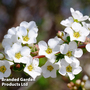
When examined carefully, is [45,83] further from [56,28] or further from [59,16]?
[59,16]

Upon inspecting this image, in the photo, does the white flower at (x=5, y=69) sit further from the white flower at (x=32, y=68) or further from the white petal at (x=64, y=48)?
the white petal at (x=64, y=48)

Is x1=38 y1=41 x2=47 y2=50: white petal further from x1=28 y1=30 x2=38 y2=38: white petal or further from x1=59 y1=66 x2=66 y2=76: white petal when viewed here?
x1=59 y1=66 x2=66 y2=76: white petal

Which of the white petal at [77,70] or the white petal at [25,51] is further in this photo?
the white petal at [77,70]

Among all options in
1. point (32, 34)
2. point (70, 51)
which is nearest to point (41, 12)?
point (32, 34)

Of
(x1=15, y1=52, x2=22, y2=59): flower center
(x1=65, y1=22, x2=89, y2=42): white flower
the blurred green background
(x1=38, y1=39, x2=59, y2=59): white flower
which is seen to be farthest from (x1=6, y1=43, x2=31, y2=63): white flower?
the blurred green background

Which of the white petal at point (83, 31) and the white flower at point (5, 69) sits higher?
the white petal at point (83, 31)

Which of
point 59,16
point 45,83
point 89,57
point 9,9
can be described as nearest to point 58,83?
point 45,83

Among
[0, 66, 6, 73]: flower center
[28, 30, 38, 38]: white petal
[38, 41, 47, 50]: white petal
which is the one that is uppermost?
[28, 30, 38, 38]: white petal

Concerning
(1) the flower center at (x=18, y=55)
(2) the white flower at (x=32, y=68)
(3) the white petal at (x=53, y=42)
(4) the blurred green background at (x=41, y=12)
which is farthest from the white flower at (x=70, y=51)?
(4) the blurred green background at (x=41, y=12)
